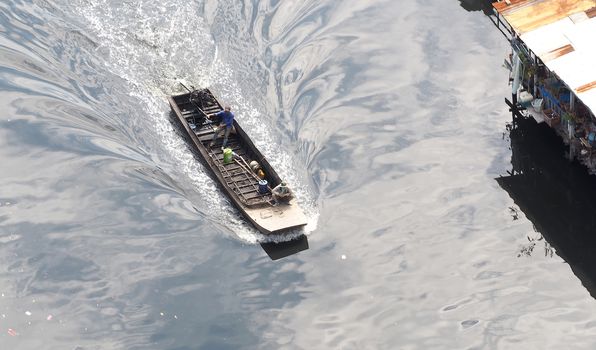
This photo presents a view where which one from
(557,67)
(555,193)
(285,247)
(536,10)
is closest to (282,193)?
(285,247)

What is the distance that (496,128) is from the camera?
4528 cm

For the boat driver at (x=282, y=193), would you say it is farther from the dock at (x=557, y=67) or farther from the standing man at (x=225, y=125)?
the dock at (x=557, y=67)

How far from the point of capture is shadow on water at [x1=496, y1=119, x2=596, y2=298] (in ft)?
129

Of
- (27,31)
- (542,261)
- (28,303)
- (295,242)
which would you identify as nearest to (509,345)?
(542,261)

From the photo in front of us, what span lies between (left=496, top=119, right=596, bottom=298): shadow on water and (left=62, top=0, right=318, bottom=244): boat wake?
28.1 feet

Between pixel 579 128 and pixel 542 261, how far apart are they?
663cm

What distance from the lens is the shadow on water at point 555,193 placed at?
3937cm

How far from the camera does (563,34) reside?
42.8 m

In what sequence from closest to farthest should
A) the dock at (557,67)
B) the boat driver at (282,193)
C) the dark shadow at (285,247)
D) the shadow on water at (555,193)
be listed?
1. the dark shadow at (285,247)
2. the shadow on water at (555,193)
3. the boat driver at (282,193)
4. the dock at (557,67)

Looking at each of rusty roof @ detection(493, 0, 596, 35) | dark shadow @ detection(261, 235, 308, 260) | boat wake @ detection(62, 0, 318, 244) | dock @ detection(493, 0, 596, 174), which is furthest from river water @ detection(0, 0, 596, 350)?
rusty roof @ detection(493, 0, 596, 35)

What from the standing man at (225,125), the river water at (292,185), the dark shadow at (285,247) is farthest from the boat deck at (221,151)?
the dark shadow at (285,247)

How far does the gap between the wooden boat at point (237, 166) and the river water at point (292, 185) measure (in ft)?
2.69

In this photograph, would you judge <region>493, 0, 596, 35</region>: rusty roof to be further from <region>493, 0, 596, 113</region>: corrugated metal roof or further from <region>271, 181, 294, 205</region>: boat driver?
<region>271, 181, 294, 205</region>: boat driver

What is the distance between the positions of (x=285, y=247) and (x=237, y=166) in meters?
4.90
